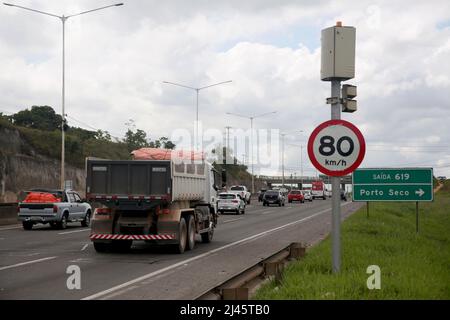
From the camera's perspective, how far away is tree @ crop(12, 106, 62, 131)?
102 metres

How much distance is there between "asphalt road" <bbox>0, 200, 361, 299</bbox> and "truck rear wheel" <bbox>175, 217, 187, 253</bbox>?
23 centimetres

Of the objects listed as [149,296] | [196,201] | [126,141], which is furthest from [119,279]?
[126,141]

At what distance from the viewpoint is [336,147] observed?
383 inches

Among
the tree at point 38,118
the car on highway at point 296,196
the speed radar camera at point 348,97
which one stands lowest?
the car on highway at point 296,196

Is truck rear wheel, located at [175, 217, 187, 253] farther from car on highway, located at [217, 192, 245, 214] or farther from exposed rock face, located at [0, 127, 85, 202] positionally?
exposed rock face, located at [0, 127, 85, 202]

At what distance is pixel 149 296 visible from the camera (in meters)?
10.6

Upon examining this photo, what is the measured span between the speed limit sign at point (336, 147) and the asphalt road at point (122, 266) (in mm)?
2940

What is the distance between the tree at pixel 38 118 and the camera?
10225 cm

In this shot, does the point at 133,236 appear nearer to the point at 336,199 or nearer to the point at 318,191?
the point at 336,199

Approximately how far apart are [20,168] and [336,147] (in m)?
51.9

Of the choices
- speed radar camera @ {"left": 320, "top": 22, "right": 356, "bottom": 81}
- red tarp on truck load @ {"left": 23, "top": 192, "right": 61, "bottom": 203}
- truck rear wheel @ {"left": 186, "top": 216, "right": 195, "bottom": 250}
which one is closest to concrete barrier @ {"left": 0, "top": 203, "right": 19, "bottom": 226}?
red tarp on truck load @ {"left": 23, "top": 192, "right": 61, "bottom": 203}

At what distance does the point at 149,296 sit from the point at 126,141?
253 feet

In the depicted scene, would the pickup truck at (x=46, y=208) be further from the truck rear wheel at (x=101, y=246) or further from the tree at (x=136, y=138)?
the tree at (x=136, y=138)

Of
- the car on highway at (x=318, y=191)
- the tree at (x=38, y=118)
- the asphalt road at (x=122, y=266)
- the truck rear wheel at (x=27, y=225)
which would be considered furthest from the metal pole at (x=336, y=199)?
the tree at (x=38, y=118)
